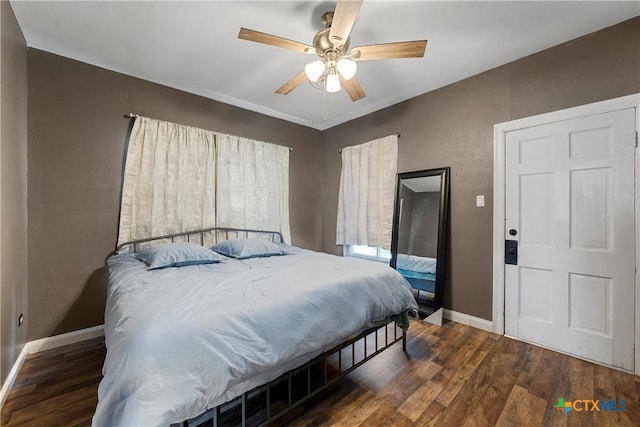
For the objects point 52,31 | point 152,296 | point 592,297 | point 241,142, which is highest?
point 52,31

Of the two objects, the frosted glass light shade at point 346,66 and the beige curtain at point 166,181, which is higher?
the frosted glass light shade at point 346,66

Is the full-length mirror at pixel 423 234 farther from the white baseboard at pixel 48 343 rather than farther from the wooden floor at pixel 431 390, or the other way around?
the white baseboard at pixel 48 343

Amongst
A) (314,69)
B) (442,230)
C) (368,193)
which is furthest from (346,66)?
(368,193)

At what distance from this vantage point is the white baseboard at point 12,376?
1650mm

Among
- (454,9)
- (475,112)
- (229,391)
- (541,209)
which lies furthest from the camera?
(475,112)

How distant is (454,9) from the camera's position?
1.91 m

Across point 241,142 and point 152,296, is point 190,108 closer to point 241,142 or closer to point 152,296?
point 241,142

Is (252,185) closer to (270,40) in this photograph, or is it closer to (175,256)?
(175,256)

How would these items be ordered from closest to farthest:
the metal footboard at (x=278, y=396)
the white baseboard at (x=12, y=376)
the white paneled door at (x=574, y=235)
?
the metal footboard at (x=278, y=396) → the white baseboard at (x=12, y=376) → the white paneled door at (x=574, y=235)

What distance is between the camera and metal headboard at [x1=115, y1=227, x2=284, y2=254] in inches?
108

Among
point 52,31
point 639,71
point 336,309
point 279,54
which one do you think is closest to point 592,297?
point 639,71

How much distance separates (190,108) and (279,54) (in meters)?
1.42

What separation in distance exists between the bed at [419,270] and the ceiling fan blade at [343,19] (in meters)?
2.50

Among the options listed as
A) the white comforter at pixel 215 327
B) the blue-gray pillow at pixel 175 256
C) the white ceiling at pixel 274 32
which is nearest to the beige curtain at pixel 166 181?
the blue-gray pillow at pixel 175 256
